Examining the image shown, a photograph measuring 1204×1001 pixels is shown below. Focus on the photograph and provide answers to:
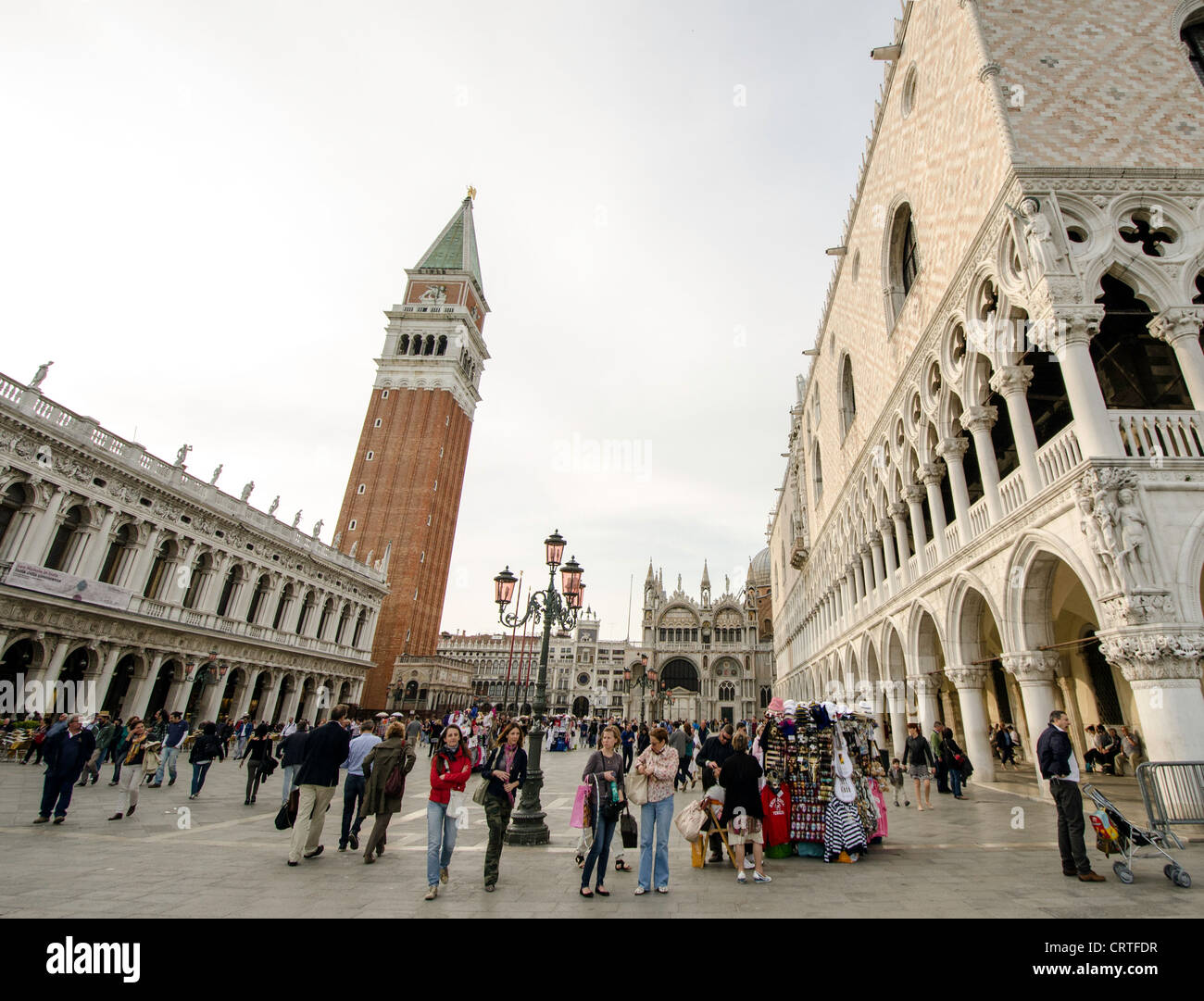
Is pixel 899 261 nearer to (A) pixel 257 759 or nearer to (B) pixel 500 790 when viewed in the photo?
(B) pixel 500 790

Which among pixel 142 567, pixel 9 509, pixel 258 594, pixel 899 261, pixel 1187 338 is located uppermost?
pixel 899 261

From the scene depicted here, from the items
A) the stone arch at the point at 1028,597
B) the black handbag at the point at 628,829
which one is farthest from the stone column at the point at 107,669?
the stone arch at the point at 1028,597

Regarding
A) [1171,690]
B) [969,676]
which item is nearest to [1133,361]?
[969,676]

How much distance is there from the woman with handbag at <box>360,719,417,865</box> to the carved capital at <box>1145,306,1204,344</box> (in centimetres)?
1286

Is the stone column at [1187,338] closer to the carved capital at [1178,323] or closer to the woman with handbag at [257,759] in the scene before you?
the carved capital at [1178,323]

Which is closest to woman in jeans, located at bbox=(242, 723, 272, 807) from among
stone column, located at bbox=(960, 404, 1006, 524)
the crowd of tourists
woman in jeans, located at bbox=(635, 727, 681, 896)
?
the crowd of tourists

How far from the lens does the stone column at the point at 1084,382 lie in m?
8.61

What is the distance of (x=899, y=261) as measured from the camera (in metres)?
Result: 18.7

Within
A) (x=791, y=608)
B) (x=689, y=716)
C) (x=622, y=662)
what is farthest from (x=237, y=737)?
(x=622, y=662)

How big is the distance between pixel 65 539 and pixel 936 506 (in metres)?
28.1

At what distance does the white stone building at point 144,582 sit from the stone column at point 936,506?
2653 centimetres

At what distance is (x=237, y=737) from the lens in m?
22.1

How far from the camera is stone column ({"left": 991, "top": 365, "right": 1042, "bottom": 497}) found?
10.4m
